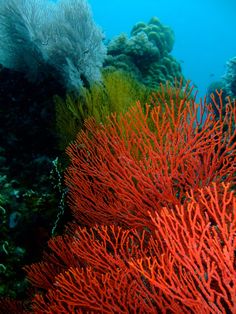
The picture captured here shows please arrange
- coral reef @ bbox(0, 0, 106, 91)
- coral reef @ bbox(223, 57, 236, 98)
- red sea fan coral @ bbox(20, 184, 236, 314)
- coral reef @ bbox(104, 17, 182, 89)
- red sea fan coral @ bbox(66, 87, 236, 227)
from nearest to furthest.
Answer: red sea fan coral @ bbox(20, 184, 236, 314), red sea fan coral @ bbox(66, 87, 236, 227), coral reef @ bbox(0, 0, 106, 91), coral reef @ bbox(104, 17, 182, 89), coral reef @ bbox(223, 57, 236, 98)

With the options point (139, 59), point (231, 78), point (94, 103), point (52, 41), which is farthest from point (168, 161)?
point (231, 78)

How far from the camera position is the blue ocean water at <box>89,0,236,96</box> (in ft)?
380

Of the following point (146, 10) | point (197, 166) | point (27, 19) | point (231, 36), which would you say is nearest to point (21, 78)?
point (27, 19)

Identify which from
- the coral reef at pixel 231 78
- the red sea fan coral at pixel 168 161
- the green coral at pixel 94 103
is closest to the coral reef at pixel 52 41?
the green coral at pixel 94 103

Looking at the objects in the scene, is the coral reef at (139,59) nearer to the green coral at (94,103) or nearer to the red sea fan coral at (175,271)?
the green coral at (94,103)

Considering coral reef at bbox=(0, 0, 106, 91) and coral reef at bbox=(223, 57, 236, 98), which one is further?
coral reef at bbox=(223, 57, 236, 98)

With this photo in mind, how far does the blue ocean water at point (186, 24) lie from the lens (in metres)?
116

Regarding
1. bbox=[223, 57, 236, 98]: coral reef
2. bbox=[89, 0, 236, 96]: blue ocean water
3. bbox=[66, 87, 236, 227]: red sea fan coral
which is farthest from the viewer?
bbox=[89, 0, 236, 96]: blue ocean water

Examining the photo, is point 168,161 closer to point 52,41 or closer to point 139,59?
point 52,41

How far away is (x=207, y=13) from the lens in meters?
125

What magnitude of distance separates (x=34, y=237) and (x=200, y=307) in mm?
3616

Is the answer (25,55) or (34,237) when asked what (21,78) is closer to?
(25,55)

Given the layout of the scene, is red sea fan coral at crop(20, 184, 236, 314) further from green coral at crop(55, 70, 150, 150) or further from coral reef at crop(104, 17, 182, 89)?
coral reef at crop(104, 17, 182, 89)

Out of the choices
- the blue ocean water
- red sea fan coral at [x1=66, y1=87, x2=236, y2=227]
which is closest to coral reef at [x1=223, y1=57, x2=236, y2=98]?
red sea fan coral at [x1=66, y1=87, x2=236, y2=227]
